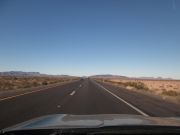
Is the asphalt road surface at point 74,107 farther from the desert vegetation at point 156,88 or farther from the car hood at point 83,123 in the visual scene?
the desert vegetation at point 156,88

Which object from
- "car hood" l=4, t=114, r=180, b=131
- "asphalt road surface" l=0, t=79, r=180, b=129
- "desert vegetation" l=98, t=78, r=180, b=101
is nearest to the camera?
"car hood" l=4, t=114, r=180, b=131

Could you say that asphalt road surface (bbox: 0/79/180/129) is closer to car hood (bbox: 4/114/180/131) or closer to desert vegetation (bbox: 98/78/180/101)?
car hood (bbox: 4/114/180/131)

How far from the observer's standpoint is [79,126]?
4742 mm

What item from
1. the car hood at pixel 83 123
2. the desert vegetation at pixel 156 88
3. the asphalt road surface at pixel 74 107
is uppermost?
the desert vegetation at pixel 156 88

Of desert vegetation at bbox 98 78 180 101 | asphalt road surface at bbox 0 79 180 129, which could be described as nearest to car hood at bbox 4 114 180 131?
asphalt road surface at bbox 0 79 180 129

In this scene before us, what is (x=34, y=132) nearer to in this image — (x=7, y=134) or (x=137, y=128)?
(x=7, y=134)

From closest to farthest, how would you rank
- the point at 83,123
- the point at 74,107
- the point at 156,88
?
the point at 83,123 < the point at 74,107 < the point at 156,88

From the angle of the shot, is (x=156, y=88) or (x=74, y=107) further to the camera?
(x=156, y=88)

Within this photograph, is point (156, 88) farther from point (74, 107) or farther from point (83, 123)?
point (83, 123)

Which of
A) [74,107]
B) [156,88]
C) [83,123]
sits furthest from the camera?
[156,88]

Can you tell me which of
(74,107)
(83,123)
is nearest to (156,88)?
(74,107)

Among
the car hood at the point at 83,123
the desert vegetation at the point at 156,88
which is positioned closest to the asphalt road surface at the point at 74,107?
the car hood at the point at 83,123

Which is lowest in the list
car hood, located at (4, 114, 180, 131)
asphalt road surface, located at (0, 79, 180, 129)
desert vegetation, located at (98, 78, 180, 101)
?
asphalt road surface, located at (0, 79, 180, 129)

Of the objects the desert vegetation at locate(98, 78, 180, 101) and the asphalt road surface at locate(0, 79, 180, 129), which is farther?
the desert vegetation at locate(98, 78, 180, 101)
